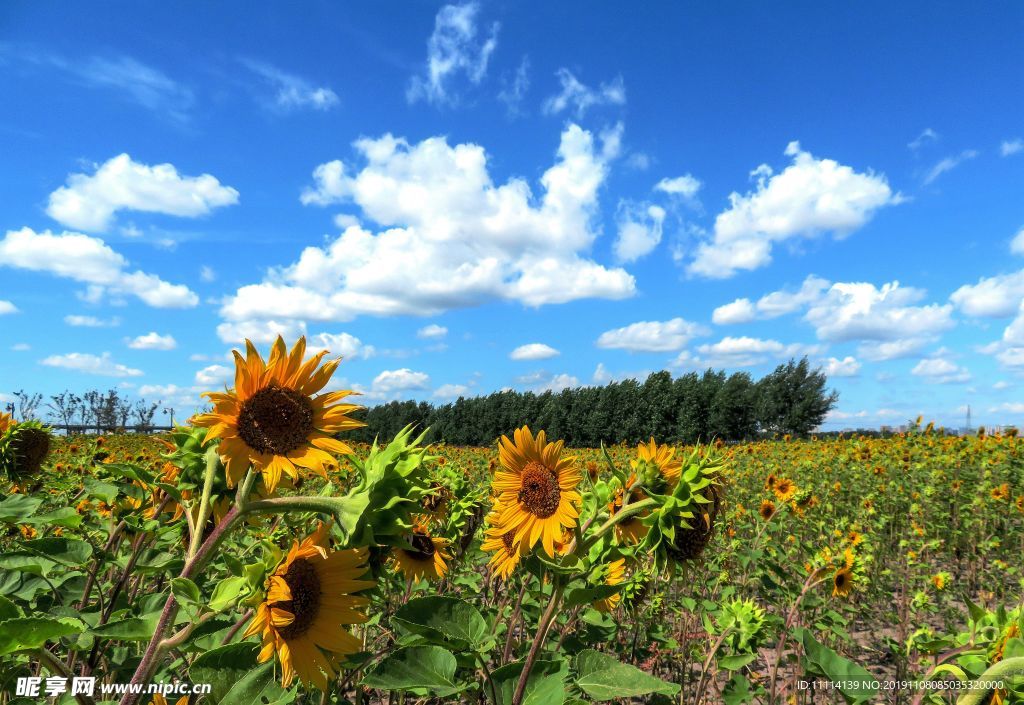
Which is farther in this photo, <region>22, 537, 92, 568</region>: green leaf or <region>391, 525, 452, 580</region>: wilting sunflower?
<region>391, 525, 452, 580</region>: wilting sunflower

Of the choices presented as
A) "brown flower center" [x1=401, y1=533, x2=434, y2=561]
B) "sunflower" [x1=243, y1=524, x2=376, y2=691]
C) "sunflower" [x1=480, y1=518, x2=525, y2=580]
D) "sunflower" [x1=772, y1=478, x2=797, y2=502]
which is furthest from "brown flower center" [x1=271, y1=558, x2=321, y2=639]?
"sunflower" [x1=772, y1=478, x2=797, y2=502]

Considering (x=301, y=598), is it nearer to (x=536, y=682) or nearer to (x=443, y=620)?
(x=443, y=620)

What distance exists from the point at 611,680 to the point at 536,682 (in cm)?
17

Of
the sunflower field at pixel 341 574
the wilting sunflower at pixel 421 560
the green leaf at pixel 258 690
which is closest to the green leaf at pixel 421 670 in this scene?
the sunflower field at pixel 341 574

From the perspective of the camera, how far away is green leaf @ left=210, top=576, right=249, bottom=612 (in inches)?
39.3

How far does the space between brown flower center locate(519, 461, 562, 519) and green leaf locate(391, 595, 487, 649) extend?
0.48 m

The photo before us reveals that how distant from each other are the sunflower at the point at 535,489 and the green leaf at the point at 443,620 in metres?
0.39

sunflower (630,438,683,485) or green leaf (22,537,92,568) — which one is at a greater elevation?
sunflower (630,438,683,485)

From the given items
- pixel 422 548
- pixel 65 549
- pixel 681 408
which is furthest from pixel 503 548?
pixel 681 408

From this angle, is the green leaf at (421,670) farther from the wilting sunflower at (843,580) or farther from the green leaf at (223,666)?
the wilting sunflower at (843,580)

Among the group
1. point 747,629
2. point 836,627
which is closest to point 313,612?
point 747,629

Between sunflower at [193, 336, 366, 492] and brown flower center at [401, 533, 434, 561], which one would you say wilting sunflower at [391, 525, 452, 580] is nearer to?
brown flower center at [401, 533, 434, 561]

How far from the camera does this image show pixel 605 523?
1.38 metres

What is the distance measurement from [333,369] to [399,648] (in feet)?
2.02
